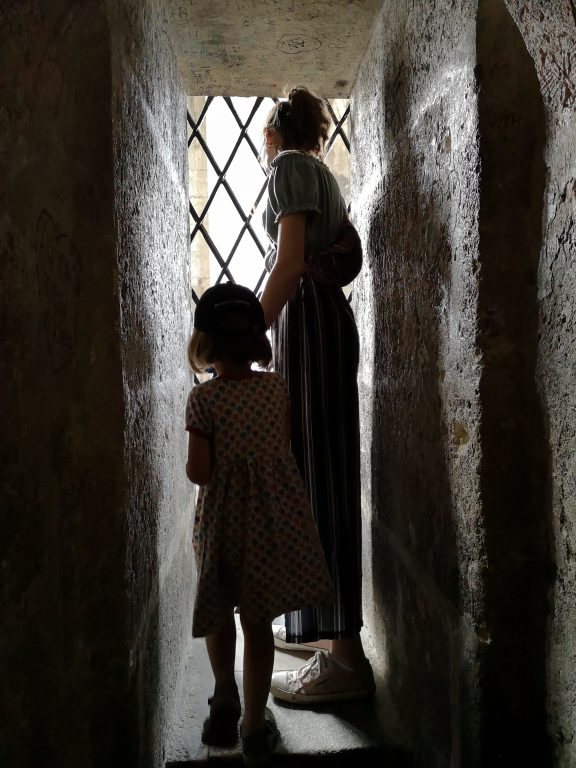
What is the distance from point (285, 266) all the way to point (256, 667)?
833 mm

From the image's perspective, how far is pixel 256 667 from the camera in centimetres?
127

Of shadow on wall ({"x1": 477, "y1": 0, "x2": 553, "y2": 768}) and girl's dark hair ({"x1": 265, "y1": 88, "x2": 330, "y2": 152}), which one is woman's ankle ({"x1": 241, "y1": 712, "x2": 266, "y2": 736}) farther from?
girl's dark hair ({"x1": 265, "y1": 88, "x2": 330, "y2": 152})

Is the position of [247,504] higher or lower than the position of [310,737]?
higher

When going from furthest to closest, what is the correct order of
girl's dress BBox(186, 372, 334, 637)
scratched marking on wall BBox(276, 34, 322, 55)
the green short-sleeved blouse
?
scratched marking on wall BBox(276, 34, 322, 55) → the green short-sleeved blouse → girl's dress BBox(186, 372, 334, 637)

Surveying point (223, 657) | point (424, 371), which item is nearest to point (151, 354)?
point (424, 371)

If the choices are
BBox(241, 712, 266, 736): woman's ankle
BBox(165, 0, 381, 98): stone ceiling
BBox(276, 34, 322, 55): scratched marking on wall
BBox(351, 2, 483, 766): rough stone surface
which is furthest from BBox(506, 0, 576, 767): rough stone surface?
BBox(276, 34, 322, 55): scratched marking on wall

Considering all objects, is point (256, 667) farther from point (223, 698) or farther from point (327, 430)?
point (327, 430)

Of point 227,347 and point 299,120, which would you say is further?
point 299,120

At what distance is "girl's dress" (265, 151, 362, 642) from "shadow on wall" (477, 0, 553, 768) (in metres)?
0.59

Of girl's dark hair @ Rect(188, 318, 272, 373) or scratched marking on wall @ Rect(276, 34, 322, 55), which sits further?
scratched marking on wall @ Rect(276, 34, 322, 55)

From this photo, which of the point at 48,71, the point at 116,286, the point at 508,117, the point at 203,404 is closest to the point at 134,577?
the point at 203,404

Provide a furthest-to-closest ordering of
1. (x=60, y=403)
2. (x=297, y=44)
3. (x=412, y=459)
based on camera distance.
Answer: (x=297, y=44), (x=412, y=459), (x=60, y=403)

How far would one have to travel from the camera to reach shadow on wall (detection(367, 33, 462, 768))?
113 cm

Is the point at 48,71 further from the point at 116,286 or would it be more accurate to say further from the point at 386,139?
the point at 386,139
